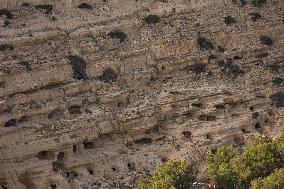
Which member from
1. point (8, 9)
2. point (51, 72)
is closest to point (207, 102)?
point (51, 72)

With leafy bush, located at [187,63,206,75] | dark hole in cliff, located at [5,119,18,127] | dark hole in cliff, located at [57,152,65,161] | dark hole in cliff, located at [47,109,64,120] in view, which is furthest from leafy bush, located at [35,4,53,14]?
dark hole in cliff, located at [57,152,65,161]

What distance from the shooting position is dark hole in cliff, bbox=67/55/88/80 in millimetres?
46375

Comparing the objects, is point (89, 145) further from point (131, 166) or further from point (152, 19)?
point (152, 19)

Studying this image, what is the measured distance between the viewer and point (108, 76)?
47094 millimetres

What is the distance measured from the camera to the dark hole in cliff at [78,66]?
4638cm

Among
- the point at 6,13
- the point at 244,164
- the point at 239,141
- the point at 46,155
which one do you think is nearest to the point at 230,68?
the point at 239,141

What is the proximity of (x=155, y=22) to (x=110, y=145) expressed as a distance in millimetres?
11113

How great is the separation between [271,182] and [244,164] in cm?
271

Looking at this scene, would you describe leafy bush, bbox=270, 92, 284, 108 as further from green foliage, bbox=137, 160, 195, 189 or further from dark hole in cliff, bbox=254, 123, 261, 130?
green foliage, bbox=137, 160, 195, 189

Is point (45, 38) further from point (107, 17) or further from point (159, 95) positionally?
point (159, 95)

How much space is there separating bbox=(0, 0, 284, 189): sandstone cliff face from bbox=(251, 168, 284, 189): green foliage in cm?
505

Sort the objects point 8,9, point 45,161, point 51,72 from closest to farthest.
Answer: point 45,161, point 51,72, point 8,9

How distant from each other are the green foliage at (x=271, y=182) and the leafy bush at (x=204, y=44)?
13.8 meters

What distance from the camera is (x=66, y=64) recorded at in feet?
152
